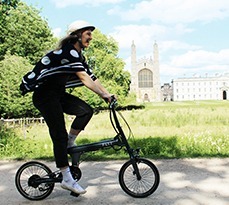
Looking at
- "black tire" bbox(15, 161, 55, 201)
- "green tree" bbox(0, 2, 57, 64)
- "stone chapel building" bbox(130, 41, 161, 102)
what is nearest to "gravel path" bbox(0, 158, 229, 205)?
"black tire" bbox(15, 161, 55, 201)

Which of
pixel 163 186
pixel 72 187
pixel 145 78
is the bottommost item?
pixel 163 186

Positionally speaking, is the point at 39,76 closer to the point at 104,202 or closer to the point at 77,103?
the point at 77,103

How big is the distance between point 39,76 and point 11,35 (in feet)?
104

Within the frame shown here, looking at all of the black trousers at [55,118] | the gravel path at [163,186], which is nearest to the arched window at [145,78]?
the gravel path at [163,186]

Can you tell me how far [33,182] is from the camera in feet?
13.6

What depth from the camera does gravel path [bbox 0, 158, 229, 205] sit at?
3.90 m

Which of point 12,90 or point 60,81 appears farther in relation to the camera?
point 12,90

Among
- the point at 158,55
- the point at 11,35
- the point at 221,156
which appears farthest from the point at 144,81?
the point at 221,156

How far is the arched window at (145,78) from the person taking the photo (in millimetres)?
120875

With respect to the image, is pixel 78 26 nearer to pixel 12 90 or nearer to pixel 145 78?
pixel 12 90

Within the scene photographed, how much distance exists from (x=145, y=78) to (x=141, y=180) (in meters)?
119

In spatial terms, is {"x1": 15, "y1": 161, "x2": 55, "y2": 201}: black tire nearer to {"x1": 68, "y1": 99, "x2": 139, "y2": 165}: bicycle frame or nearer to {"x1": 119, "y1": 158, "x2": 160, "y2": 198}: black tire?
{"x1": 68, "y1": 99, "x2": 139, "y2": 165}: bicycle frame

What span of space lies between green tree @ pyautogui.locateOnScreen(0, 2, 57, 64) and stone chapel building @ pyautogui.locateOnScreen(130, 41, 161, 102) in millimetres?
84487

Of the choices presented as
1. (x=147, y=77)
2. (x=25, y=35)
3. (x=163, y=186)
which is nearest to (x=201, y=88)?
(x=147, y=77)
